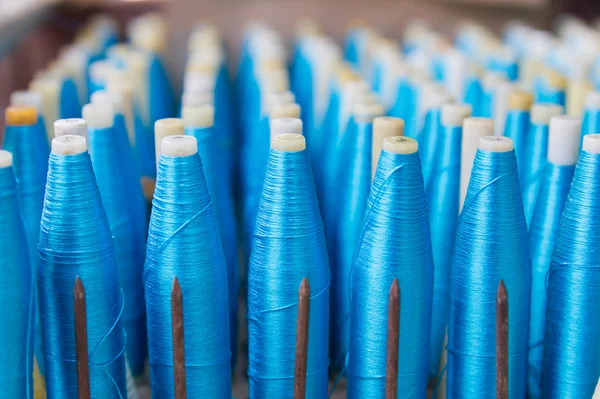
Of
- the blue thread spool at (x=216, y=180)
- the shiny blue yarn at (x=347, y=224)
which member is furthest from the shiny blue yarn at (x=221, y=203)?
the shiny blue yarn at (x=347, y=224)

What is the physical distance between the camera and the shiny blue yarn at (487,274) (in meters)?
0.65

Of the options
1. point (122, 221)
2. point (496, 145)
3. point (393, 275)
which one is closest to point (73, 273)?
point (122, 221)

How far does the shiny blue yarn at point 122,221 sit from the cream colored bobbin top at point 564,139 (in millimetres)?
442

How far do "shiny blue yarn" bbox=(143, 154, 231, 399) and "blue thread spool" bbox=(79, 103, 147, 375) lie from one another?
121mm

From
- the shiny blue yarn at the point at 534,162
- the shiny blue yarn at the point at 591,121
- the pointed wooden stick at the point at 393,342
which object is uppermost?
the shiny blue yarn at the point at 591,121

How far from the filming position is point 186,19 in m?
1.97

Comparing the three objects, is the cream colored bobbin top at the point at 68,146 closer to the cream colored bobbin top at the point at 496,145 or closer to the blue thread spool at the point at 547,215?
the cream colored bobbin top at the point at 496,145

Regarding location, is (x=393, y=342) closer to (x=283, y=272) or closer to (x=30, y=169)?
(x=283, y=272)

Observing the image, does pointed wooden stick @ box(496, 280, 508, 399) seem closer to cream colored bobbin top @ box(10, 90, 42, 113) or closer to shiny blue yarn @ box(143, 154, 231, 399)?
shiny blue yarn @ box(143, 154, 231, 399)

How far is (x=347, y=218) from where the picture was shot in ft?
2.69

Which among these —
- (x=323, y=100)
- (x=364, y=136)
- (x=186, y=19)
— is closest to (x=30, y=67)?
(x=186, y=19)

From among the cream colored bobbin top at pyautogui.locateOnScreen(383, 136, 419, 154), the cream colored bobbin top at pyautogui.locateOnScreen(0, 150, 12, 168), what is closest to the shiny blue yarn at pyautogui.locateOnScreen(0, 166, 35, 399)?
the cream colored bobbin top at pyautogui.locateOnScreen(0, 150, 12, 168)

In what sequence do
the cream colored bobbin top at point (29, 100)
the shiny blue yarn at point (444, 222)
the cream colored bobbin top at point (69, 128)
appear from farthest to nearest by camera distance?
the cream colored bobbin top at point (29, 100) < the shiny blue yarn at point (444, 222) < the cream colored bobbin top at point (69, 128)

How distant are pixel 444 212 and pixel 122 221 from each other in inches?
13.6
